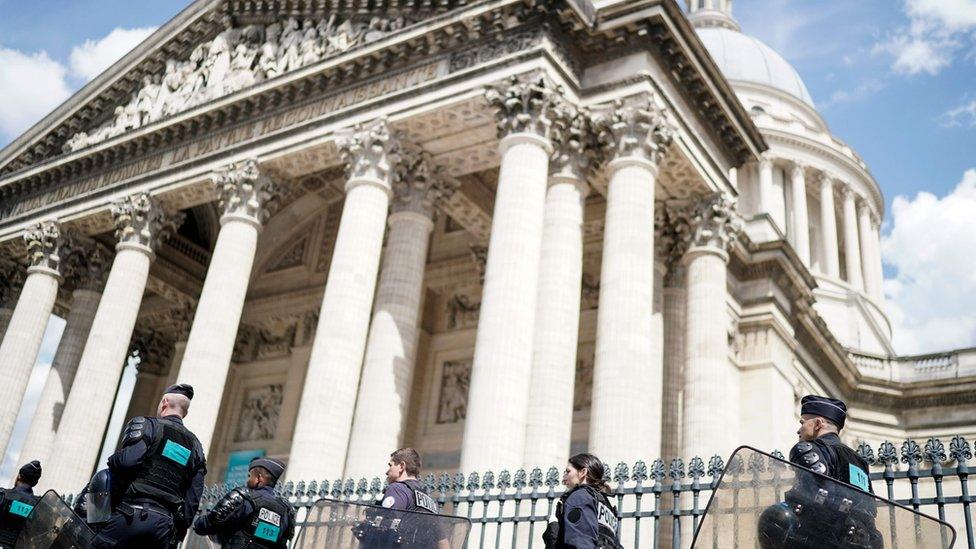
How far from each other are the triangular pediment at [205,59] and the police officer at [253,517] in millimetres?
12992

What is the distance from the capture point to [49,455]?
21203mm

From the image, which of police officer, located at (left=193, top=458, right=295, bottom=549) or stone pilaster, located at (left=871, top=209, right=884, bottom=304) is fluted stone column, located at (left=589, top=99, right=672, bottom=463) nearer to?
police officer, located at (left=193, top=458, right=295, bottom=549)

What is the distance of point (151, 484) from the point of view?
20.1 ft

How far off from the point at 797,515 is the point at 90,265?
2397 cm

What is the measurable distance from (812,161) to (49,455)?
36772 mm

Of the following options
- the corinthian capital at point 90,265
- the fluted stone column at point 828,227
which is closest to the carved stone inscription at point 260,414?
the corinthian capital at point 90,265

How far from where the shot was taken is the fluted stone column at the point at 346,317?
1547 cm

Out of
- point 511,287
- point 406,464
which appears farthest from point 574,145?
point 406,464

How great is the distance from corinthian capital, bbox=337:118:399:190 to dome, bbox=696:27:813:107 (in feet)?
115

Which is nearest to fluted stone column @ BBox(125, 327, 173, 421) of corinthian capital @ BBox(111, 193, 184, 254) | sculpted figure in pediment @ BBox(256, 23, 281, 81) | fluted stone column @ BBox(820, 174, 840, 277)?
corinthian capital @ BBox(111, 193, 184, 254)

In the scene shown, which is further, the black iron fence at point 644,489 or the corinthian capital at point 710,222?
the corinthian capital at point 710,222

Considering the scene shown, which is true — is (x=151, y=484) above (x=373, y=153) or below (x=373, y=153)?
below

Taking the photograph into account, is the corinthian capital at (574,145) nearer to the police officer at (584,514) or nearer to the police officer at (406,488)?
the police officer at (406,488)

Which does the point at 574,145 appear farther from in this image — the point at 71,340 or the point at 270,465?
the point at 71,340
